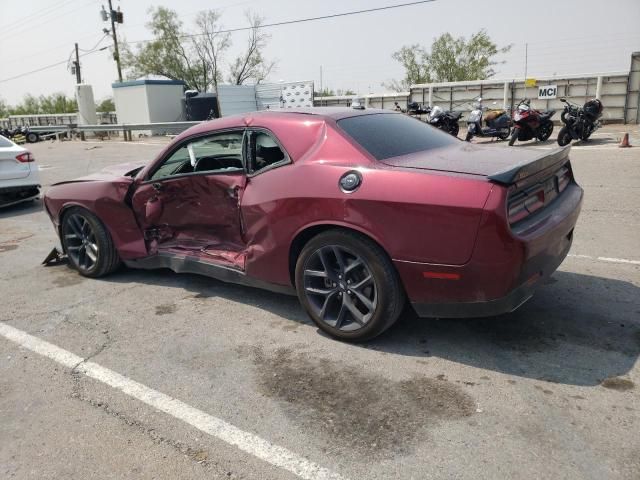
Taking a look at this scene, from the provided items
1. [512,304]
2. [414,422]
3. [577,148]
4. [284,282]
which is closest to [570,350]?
[512,304]

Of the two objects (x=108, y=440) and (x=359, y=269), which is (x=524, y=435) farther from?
(x=108, y=440)

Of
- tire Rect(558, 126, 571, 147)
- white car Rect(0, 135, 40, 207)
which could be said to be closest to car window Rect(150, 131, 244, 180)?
white car Rect(0, 135, 40, 207)

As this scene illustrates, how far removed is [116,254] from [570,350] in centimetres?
400

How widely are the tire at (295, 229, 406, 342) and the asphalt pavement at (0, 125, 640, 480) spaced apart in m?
0.17

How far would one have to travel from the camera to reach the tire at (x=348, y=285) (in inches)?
127

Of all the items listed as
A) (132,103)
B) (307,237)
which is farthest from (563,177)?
Answer: (132,103)

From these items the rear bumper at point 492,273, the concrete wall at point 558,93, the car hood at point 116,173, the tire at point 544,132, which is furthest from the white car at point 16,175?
the concrete wall at point 558,93

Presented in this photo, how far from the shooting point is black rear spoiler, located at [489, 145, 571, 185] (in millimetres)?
2850

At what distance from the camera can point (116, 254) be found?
5070mm

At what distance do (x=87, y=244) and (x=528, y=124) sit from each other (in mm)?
11885

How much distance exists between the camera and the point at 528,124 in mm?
13688

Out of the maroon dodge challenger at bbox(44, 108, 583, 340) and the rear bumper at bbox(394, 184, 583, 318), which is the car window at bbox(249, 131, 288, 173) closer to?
the maroon dodge challenger at bbox(44, 108, 583, 340)

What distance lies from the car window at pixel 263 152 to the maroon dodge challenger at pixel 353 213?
0.4 inches

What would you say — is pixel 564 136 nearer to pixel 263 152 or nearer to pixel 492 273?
pixel 263 152
